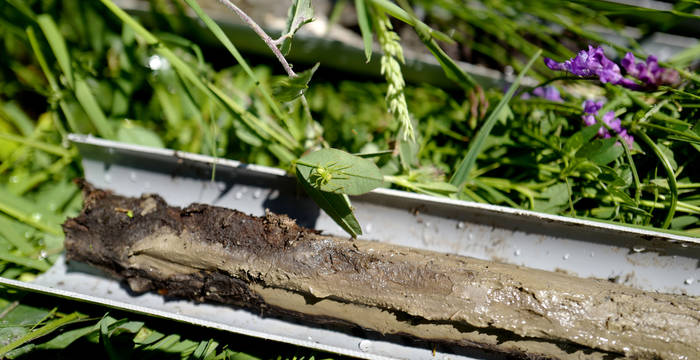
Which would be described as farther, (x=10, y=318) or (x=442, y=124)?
(x=442, y=124)

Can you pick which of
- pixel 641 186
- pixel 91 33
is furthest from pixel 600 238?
pixel 91 33

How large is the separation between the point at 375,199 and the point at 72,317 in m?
0.84

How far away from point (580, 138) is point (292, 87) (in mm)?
730

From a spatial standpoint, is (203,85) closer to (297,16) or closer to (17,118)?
(297,16)

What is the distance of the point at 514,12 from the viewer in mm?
1568

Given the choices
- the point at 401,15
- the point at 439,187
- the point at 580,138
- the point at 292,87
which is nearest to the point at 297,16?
the point at 292,87

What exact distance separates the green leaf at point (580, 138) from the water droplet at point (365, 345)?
70 centimetres

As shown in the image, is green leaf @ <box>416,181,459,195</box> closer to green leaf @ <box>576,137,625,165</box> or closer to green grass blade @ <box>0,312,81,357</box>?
green leaf @ <box>576,137,625,165</box>

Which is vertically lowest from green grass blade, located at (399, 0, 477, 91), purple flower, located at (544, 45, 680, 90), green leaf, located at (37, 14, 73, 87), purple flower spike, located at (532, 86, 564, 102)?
purple flower, located at (544, 45, 680, 90)

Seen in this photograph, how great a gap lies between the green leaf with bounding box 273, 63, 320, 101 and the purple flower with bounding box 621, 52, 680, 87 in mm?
732

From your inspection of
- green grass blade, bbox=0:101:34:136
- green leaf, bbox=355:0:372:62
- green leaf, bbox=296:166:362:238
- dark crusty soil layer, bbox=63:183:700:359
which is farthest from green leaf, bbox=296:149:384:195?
green grass blade, bbox=0:101:34:136

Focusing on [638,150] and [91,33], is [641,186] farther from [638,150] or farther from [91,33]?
[91,33]

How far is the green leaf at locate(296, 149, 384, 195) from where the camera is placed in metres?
0.83

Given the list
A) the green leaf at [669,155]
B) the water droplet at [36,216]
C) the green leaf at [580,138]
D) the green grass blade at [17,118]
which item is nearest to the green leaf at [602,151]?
the green leaf at [580,138]
